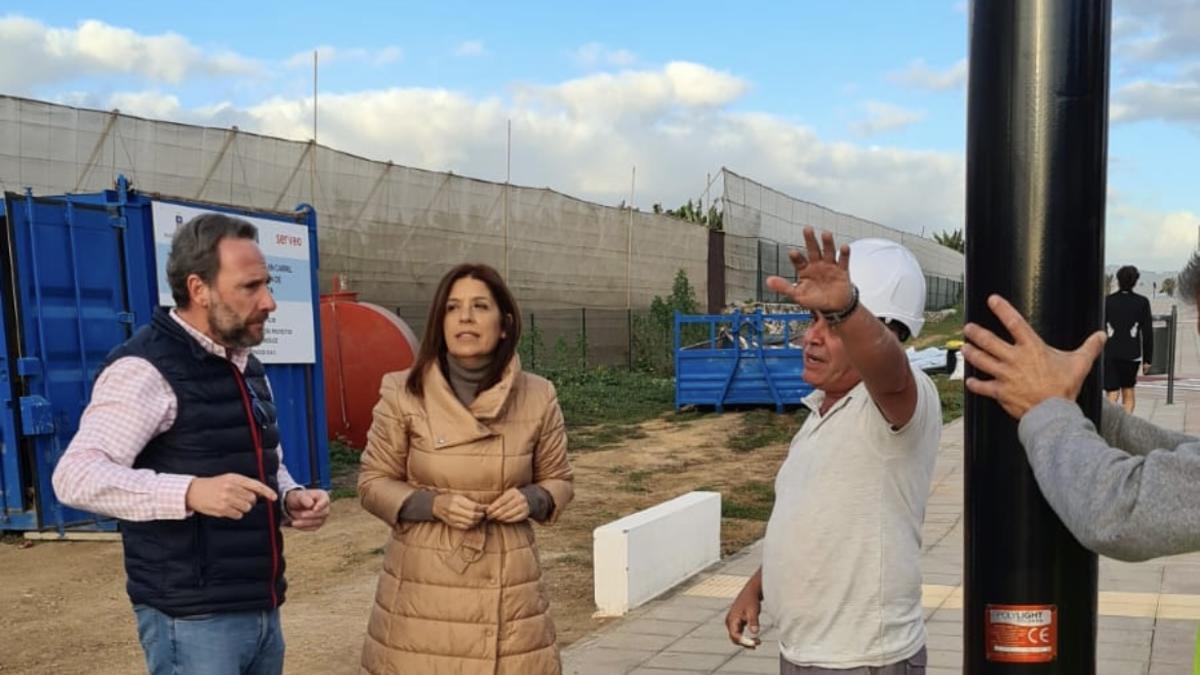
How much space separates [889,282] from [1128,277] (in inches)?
443

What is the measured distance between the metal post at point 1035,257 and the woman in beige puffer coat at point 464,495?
5.19 feet

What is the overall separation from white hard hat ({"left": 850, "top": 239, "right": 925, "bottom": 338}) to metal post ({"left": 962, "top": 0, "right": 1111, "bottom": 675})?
2.17 feet

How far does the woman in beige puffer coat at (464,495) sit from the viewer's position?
3150 mm

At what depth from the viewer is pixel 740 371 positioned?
17094 millimetres

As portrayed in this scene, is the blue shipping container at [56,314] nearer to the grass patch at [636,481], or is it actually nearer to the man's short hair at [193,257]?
the grass patch at [636,481]

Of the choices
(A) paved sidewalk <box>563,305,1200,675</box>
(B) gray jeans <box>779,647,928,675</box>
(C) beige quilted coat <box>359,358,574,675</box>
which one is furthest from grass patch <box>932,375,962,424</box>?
(B) gray jeans <box>779,647,928,675</box>

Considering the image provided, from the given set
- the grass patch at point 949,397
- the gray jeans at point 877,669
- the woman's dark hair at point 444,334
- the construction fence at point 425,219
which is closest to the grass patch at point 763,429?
the grass patch at point 949,397

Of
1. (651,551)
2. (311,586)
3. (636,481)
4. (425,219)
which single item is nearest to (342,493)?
(636,481)

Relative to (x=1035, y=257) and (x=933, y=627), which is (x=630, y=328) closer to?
(x=933, y=627)

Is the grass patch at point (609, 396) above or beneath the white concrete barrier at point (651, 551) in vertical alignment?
beneath

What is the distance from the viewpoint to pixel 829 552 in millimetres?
2566

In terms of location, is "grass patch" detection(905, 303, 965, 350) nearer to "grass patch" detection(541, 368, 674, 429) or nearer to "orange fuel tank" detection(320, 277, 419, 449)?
"grass patch" detection(541, 368, 674, 429)

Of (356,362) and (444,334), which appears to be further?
(356,362)

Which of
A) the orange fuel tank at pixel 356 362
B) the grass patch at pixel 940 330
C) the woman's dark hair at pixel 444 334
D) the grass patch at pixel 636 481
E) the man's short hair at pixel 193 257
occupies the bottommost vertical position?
the grass patch at pixel 940 330
